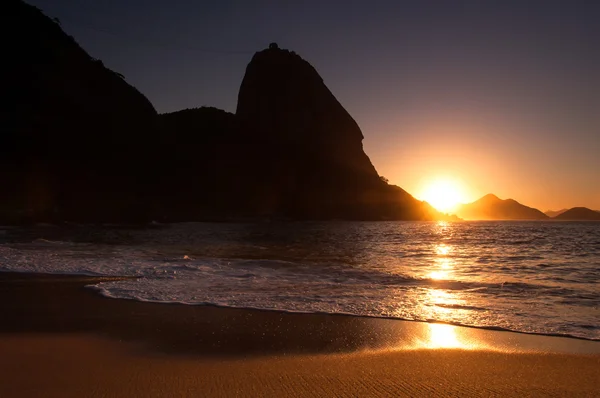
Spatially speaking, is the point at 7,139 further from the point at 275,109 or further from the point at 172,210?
the point at 275,109

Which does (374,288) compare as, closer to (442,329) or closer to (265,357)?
(442,329)

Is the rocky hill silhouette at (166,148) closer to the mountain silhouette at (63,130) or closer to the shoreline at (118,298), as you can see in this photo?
the mountain silhouette at (63,130)

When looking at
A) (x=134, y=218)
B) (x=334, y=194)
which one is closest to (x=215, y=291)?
(x=134, y=218)

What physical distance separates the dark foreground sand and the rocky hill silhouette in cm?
6078

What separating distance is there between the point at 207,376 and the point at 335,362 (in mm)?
1596

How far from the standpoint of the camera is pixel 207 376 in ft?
16.9

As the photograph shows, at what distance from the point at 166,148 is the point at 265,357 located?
12211cm

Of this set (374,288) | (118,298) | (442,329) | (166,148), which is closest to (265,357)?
(442,329)

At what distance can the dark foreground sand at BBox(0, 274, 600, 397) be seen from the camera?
16.0 feet

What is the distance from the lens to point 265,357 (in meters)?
6.00

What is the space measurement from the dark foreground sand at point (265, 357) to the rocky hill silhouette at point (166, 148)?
199 feet

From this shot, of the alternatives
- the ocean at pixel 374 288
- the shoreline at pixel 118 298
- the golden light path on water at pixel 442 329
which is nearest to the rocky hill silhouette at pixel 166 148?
the ocean at pixel 374 288

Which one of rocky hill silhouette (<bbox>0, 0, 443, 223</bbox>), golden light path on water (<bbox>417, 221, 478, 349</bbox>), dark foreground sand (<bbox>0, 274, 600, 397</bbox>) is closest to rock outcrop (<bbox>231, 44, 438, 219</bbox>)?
rocky hill silhouette (<bbox>0, 0, 443, 223</bbox>)

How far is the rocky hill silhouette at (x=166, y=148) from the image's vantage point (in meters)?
78.7
